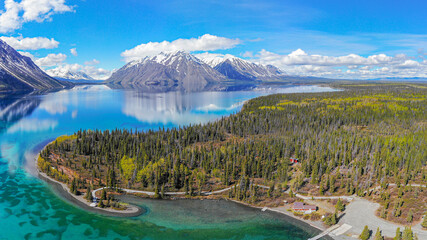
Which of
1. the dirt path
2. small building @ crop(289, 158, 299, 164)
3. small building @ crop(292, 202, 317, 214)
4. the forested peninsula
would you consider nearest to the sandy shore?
the forested peninsula

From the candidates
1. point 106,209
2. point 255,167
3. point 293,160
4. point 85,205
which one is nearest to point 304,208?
point 255,167

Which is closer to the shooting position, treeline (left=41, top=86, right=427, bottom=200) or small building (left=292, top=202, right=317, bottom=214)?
small building (left=292, top=202, right=317, bottom=214)

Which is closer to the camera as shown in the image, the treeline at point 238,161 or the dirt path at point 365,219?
the dirt path at point 365,219

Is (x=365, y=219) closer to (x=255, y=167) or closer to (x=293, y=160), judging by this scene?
(x=255, y=167)

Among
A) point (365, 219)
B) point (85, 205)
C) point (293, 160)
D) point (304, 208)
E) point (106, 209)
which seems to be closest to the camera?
point (365, 219)

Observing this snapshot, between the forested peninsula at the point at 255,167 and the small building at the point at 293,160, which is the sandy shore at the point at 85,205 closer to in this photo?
the forested peninsula at the point at 255,167

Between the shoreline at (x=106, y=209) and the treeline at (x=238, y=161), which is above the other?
the treeline at (x=238, y=161)

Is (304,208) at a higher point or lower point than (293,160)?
lower

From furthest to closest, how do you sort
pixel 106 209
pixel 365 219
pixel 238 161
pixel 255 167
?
pixel 238 161
pixel 255 167
pixel 106 209
pixel 365 219

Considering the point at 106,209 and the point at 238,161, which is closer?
the point at 106,209

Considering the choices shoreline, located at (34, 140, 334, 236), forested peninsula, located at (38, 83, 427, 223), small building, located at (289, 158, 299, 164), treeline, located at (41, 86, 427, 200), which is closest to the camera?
shoreline, located at (34, 140, 334, 236)

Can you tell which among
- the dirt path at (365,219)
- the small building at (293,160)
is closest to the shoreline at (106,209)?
the dirt path at (365,219)

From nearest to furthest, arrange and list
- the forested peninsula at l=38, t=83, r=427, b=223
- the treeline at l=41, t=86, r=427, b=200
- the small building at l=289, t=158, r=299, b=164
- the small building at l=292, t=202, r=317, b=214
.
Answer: the small building at l=292, t=202, r=317, b=214
the forested peninsula at l=38, t=83, r=427, b=223
the treeline at l=41, t=86, r=427, b=200
the small building at l=289, t=158, r=299, b=164

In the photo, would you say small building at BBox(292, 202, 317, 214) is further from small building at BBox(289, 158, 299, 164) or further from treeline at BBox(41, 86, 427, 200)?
small building at BBox(289, 158, 299, 164)
